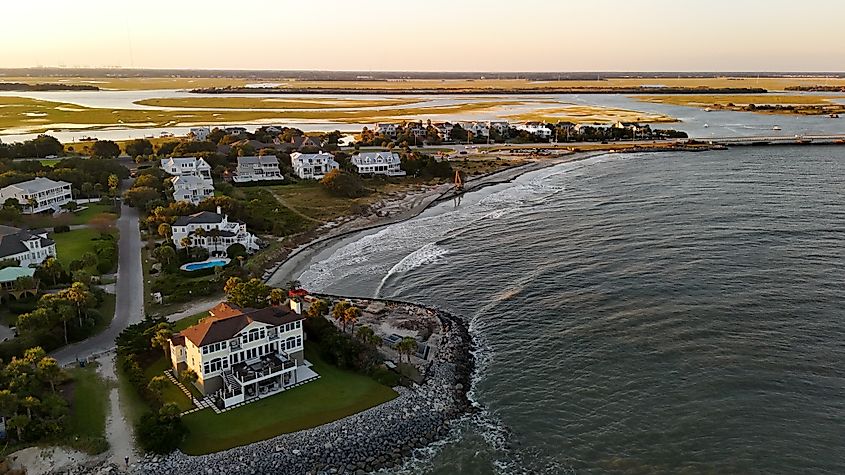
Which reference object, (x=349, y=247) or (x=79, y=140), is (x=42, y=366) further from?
(x=79, y=140)

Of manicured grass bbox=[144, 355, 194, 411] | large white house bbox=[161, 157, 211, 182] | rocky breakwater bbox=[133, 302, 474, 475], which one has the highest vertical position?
large white house bbox=[161, 157, 211, 182]

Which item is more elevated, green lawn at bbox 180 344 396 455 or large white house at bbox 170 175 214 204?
large white house at bbox 170 175 214 204

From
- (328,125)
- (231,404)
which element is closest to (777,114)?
(328,125)

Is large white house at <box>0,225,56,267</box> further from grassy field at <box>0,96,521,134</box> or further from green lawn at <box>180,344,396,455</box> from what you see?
grassy field at <box>0,96,521,134</box>

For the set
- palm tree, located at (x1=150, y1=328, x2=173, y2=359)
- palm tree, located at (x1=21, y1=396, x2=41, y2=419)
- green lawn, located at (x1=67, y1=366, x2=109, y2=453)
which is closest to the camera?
green lawn, located at (x1=67, y1=366, x2=109, y2=453)

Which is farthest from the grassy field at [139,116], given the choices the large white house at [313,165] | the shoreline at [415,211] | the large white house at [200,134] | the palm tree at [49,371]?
the palm tree at [49,371]

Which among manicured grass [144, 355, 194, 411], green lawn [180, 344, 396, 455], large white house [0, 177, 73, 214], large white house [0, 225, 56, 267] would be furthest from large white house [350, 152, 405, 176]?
green lawn [180, 344, 396, 455]

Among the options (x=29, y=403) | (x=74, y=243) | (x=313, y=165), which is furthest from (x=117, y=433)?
(x=313, y=165)

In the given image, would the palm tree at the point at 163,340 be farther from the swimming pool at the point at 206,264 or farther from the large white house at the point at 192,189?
the large white house at the point at 192,189
